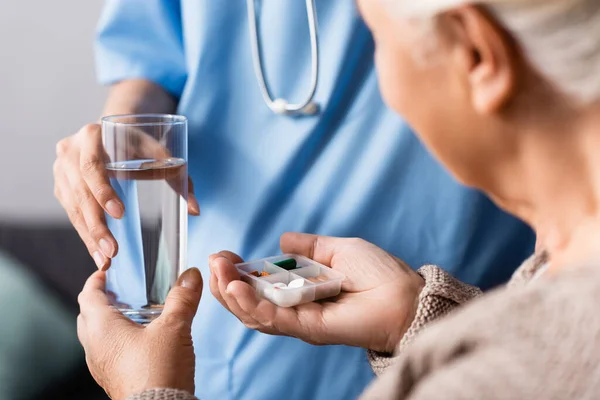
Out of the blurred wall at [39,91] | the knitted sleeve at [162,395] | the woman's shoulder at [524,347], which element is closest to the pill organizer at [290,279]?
the knitted sleeve at [162,395]

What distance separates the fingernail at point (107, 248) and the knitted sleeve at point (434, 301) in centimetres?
32

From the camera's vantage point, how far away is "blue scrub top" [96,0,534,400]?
36.2 inches

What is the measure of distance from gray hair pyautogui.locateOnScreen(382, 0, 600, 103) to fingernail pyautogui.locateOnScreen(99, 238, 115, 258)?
1.54ft

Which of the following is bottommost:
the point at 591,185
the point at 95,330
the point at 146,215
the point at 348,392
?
the point at 348,392

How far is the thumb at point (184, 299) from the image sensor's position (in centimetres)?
77

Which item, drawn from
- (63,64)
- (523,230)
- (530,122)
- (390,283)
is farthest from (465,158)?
(63,64)

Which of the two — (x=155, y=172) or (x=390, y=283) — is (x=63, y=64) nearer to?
(x=155, y=172)

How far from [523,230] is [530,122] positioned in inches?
18.1

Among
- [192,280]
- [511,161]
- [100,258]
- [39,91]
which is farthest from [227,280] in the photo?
[39,91]

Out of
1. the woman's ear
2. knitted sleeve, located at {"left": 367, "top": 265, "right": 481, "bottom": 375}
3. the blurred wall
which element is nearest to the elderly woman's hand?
knitted sleeve, located at {"left": 367, "top": 265, "right": 481, "bottom": 375}

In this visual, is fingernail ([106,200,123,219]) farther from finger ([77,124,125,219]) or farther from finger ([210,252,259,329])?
finger ([210,252,259,329])

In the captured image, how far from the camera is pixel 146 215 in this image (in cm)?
82

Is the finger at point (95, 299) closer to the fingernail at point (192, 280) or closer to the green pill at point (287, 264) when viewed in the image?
the fingernail at point (192, 280)

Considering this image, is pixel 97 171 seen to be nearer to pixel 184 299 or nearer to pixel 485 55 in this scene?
pixel 184 299
